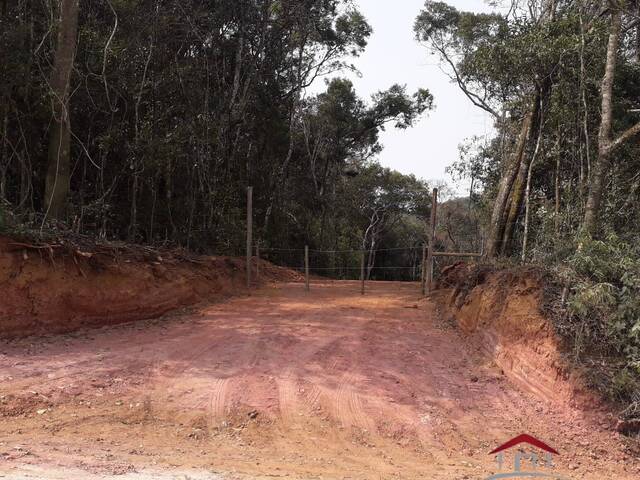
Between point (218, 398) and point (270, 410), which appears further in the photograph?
point (218, 398)

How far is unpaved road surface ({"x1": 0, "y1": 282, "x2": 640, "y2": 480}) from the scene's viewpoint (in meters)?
4.34

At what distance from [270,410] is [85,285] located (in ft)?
14.1

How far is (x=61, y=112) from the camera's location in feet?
30.0

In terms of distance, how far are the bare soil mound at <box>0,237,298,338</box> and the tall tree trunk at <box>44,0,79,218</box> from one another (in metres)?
1.34

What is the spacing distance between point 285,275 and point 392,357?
30.7 ft

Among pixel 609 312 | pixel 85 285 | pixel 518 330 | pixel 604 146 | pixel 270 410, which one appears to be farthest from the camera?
pixel 85 285

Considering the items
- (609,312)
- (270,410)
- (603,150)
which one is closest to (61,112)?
(270,410)

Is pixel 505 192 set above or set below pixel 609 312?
above

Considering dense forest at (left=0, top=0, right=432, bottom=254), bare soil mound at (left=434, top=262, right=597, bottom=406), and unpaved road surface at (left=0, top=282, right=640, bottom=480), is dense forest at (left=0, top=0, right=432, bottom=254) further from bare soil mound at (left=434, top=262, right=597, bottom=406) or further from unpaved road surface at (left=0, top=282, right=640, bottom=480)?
bare soil mound at (left=434, top=262, right=597, bottom=406)

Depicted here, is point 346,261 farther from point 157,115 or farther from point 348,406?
point 348,406

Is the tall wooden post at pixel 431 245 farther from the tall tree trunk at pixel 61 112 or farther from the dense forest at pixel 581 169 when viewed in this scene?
the tall tree trunk at pixel 61 112

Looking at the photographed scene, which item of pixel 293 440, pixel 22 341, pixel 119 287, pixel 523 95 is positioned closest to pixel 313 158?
pixel 523 95

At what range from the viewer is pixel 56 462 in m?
4.04

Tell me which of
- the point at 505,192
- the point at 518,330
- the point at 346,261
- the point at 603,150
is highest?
the point at 603,150
